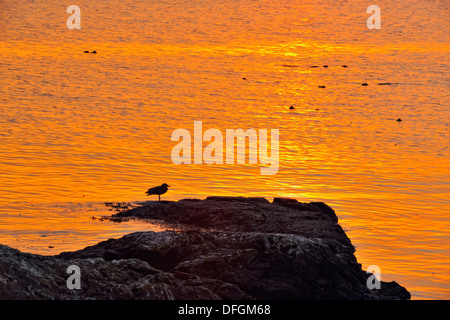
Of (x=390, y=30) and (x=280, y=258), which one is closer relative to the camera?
(x=280, y=258)

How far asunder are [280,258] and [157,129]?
17.6m

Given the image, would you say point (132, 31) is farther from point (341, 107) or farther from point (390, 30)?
point (341, 107)

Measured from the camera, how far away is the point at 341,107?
118 feet

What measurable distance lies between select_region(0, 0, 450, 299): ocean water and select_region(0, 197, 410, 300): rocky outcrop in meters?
2.42

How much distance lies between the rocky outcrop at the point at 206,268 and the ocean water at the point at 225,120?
2.42 m

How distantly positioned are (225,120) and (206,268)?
64.3 ft

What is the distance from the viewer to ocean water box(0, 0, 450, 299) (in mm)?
18203

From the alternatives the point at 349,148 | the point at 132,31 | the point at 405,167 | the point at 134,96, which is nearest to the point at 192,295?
the point at 405,167

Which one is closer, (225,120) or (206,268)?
(206,268)

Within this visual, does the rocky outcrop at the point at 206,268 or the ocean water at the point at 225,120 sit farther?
the ocean water at the point at 225,120

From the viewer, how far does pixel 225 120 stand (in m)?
31.4

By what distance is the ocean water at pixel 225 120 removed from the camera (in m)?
18.2

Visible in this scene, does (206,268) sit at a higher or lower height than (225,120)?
lower

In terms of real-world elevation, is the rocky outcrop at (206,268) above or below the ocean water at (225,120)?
below
